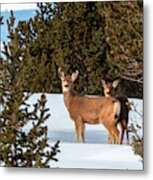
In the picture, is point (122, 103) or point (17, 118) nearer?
point (122, 103)

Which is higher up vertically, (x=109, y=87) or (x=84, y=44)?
(x=84, y=44)

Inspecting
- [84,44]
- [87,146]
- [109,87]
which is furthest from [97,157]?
[84,44]

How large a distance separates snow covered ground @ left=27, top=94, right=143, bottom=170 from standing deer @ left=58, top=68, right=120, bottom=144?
3 cm

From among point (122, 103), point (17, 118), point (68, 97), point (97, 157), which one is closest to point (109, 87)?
point (122, 103)

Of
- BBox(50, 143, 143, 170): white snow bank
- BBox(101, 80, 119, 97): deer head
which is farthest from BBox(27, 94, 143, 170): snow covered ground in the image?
BBox(101, 80, 119, 97): deer head

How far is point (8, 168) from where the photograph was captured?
10.2 ft

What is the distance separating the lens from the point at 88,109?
9.95 feet

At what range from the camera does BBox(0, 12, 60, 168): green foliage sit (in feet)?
10.0

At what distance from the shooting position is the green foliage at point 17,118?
10.0 feet

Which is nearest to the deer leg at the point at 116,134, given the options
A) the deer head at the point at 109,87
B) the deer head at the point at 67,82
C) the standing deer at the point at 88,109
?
the standing deer at the point at 88,109

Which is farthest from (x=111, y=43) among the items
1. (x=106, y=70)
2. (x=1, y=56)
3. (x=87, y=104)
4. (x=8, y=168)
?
(x=8, y=168)

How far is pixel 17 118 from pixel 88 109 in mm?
367

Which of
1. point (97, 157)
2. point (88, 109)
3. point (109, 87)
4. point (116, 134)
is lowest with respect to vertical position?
point (97, 157)

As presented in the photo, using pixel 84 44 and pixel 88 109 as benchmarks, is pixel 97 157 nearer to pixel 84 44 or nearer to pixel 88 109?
pixel 88 109
